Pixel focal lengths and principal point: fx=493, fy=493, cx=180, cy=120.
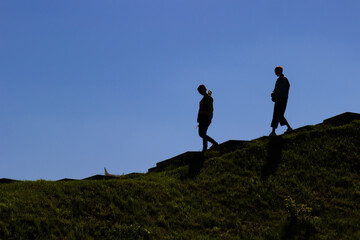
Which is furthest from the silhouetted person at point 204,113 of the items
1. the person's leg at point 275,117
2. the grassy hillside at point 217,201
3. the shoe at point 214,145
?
the person's leg at point 275,117

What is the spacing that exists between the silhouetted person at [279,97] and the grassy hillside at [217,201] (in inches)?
41.0

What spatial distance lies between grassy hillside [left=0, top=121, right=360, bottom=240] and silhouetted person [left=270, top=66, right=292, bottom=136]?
1041 millimetres

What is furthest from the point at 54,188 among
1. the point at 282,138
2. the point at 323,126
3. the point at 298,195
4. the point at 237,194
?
the point at 323,126

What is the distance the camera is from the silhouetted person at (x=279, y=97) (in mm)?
15352

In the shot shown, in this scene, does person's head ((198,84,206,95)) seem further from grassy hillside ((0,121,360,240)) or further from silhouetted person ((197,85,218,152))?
grassy hillside ((0,121,360,240))

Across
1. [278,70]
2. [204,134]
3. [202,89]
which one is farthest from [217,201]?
[278,70]

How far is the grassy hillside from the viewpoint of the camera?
1052 centimetres

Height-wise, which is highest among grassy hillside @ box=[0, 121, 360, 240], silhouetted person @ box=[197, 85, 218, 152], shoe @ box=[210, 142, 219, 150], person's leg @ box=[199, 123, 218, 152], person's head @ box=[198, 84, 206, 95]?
person's head @ box=[198, 84, 206, 95]

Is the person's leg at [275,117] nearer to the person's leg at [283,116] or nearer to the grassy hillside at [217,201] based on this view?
the person's leg at [283,116]

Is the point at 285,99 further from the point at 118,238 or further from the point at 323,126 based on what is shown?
the point at 118,238

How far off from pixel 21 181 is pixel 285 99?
8168 mm

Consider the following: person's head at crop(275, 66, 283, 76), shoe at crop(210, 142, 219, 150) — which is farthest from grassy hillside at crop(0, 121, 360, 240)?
person's head at crop(275, 66, 283, 76)

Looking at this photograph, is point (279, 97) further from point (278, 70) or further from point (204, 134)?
point (204, 134)

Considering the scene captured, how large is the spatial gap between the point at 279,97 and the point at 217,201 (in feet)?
15.4
